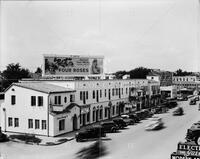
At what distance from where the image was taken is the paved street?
4.52 metres

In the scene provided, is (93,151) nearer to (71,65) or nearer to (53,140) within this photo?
(53,140)

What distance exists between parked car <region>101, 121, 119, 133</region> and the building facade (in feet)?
0.39

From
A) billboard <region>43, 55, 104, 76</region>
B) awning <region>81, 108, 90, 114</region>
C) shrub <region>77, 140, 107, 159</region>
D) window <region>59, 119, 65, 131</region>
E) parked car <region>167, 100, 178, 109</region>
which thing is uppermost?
billboard <region>43, 55, 104, 76</region>

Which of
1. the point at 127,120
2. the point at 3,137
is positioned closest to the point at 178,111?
the point at 127,120

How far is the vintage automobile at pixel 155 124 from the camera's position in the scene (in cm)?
472

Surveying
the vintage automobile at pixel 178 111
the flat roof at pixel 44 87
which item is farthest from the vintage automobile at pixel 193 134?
the flat roof at pixel 44 87

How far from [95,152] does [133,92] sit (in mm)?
1215

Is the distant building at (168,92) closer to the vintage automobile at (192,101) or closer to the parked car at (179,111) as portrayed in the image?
the parked car at (179,111)

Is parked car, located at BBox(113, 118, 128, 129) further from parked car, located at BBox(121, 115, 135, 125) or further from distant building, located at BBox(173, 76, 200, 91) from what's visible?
distant building, located at BBox(173, 76, 200, 91)

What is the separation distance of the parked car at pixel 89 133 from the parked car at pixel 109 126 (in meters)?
0.07

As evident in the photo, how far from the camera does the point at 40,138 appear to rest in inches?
177

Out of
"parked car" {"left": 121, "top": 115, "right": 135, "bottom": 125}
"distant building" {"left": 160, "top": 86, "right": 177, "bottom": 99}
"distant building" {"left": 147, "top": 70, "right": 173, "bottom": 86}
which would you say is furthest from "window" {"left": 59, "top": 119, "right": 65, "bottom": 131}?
"distant building" {"left": 160, "top": 86, "right": 177, "bottom": 99}

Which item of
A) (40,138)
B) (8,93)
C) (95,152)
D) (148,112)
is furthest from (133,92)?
(8,93)

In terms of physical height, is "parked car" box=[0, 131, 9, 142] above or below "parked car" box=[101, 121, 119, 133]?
below
